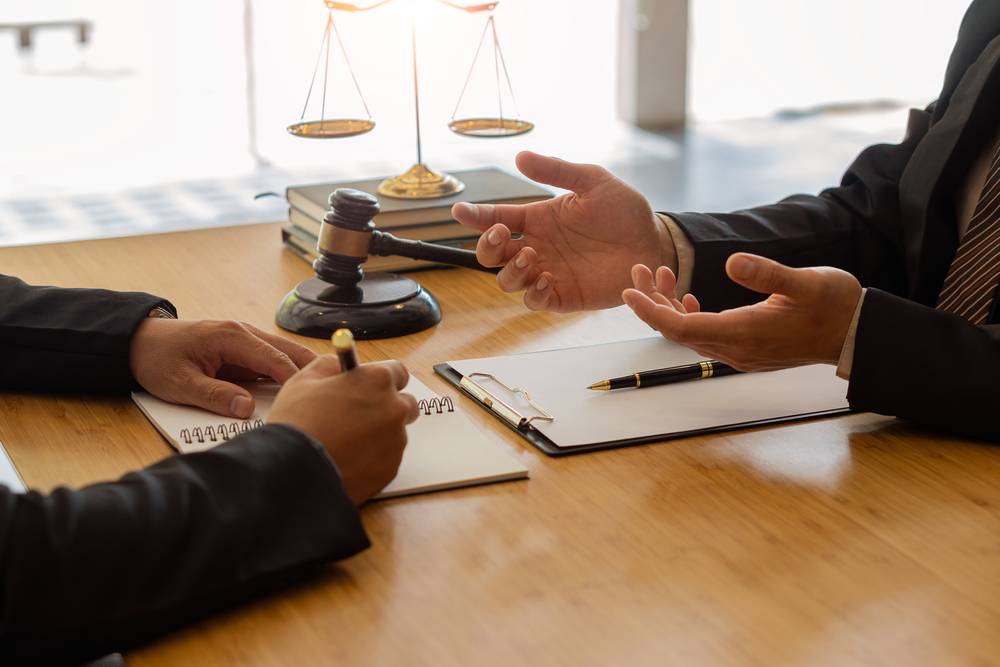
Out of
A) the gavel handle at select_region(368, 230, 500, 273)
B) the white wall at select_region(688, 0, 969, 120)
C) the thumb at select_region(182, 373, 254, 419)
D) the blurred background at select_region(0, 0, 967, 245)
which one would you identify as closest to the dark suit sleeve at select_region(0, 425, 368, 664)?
the thumb at select_region(182, 373, 254, 419)

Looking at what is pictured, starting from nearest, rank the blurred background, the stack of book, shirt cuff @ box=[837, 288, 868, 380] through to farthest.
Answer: shirt cuff @ box=[837, 288, 868, 380] → the stack of book → the blurred background

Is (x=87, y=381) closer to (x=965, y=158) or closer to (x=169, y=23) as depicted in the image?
(x=965, y=158)

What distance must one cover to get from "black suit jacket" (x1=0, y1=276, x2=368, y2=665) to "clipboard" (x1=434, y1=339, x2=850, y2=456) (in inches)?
11.0

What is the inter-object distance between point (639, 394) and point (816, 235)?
450 millimetres

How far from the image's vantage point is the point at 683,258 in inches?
58.3

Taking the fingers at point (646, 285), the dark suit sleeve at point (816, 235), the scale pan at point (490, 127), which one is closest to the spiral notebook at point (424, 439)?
the fingers at point (646, 285)

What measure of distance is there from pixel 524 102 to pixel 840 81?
2.01m

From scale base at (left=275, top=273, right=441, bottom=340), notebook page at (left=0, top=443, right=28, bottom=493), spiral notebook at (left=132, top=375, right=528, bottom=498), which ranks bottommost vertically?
notebook page at (left=0, top=443, right=28, bottom=493)

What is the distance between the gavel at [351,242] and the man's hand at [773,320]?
38 cm

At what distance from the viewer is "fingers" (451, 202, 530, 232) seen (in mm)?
1467

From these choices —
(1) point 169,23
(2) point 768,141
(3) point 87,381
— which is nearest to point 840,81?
(2) point 768,141

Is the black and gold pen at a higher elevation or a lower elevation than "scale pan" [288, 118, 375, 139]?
lower

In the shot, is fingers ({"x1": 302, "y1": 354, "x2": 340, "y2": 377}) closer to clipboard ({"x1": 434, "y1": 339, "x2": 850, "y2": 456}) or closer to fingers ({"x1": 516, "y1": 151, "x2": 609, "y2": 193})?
clipboard ({"x1": 434, "y1": 339, "x2": 850, "y2": 456})

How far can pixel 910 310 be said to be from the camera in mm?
1165
